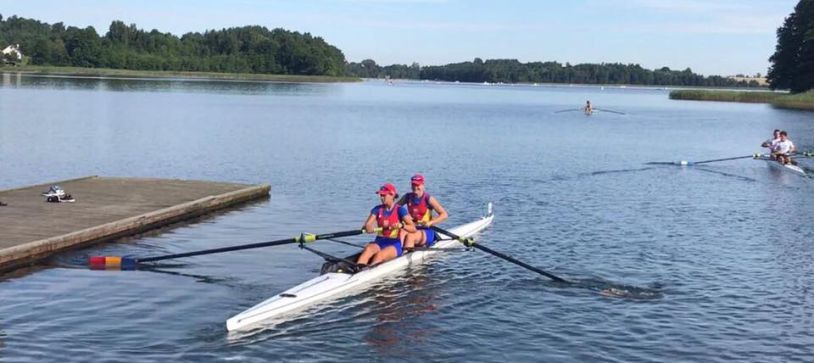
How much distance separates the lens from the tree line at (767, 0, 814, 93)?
12106cm

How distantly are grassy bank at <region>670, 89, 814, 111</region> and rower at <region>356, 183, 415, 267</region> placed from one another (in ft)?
334

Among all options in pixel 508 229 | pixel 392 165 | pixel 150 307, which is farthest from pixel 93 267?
pixel 392 165

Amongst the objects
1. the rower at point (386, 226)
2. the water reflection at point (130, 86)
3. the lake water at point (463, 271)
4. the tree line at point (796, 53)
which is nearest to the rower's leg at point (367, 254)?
the rower at point (386, 226)

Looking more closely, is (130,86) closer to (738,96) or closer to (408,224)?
(738,96)

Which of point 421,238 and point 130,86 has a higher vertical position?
point 130,86

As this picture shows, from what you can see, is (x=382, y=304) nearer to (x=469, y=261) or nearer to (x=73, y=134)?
(x=469, y=261)

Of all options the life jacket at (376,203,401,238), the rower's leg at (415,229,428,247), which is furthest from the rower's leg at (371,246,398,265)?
the rower's leg at (415,229,428,247)

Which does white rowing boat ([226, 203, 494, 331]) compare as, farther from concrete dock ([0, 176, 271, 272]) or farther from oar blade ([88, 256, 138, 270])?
concrete dock ([0, 176, 271, 272])

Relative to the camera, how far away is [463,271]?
18891 millimetres

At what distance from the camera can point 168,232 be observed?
71.4ft

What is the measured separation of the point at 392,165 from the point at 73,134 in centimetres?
1998

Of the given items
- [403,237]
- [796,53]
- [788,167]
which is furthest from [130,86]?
[403,237]

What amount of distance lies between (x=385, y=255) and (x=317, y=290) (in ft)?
7.95

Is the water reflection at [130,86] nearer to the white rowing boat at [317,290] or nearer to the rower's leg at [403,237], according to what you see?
the rower's leg at [403,237]
